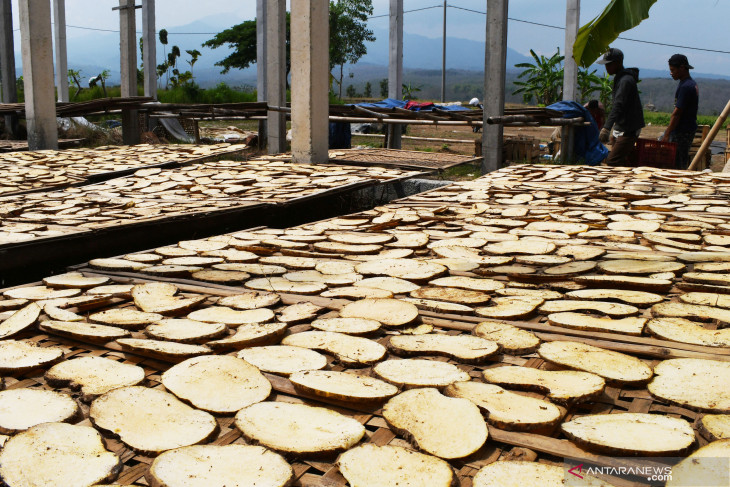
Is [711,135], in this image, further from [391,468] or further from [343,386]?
[391,468]

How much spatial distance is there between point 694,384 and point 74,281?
1894mm

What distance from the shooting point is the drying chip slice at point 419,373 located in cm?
143

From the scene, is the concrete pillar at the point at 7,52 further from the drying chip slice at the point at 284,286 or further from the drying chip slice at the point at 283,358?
the drying chip slice at the point at 283,358

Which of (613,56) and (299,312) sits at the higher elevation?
(613,56)

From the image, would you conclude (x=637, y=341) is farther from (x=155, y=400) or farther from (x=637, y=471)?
(x=155, y=400)

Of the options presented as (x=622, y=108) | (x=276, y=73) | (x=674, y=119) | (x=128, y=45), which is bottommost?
(x=674, y=119)

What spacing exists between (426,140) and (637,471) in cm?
1149

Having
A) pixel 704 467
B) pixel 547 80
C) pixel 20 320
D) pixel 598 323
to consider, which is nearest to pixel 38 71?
pixel 20 320

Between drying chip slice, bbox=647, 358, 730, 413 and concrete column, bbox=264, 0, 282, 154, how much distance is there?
23.5 feet

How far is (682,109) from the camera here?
263 inches

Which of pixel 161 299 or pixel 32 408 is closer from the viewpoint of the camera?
pixel 32 408

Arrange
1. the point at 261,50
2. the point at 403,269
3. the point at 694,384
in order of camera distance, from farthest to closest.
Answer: the point at 261,50, the point at 403,269, the point at 694,384

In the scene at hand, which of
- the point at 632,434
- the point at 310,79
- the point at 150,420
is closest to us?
the point at 632,434

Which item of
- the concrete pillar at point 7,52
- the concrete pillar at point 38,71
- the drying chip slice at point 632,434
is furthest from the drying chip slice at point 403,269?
the concrete pillar at point 7,52
